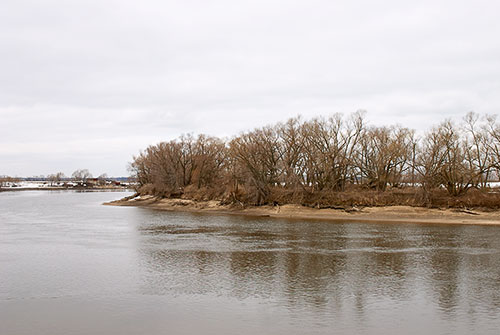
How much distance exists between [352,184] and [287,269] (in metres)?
45.6

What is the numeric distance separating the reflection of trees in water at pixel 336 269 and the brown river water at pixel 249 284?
0.21 feet

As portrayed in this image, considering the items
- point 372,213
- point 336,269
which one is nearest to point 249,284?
point 336,269

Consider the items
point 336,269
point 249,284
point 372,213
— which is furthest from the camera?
point 372,213

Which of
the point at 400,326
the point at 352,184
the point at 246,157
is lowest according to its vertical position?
the point at 400,326

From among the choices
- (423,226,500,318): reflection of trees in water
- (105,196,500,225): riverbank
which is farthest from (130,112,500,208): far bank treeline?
(423,226,500,318): reflection of trees in water

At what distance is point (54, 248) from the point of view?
2928 cm

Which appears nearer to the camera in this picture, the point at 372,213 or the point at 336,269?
the point at 336,269

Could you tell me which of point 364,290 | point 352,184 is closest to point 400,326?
point 364,290

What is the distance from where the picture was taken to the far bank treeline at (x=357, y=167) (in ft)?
181

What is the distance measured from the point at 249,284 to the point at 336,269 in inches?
219

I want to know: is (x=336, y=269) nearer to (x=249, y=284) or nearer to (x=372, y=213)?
(x=249, y=284)

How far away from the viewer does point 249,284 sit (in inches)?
758

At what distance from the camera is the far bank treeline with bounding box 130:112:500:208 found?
5525cm

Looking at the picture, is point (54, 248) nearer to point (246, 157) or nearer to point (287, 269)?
point (287, 269)
